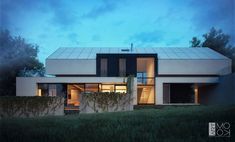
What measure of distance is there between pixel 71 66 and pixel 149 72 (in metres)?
4.35

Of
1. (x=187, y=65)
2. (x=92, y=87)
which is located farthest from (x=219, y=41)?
(x=92, y=87)

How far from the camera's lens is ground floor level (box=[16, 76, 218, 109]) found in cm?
1293

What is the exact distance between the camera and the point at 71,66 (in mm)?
14352

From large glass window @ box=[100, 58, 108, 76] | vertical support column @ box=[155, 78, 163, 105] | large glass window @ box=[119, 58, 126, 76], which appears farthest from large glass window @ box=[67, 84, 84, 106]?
vertical support column @ box=[155, 78, 163, 105]

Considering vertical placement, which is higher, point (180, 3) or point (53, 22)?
point (180, 3)

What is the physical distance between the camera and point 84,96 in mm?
8773

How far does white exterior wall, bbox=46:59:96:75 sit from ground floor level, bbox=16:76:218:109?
3.50ft

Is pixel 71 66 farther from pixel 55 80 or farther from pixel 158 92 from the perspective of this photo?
pixel 158 92

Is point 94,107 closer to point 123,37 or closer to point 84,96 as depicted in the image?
point 84,96

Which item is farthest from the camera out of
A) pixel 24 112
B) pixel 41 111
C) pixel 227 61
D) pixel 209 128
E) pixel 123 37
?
pixel 227 61

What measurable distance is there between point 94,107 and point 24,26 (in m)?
6.03

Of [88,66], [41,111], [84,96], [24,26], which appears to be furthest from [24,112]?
[88,66]

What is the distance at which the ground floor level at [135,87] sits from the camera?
1293 cm

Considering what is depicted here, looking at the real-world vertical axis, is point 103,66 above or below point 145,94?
above
